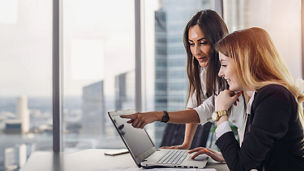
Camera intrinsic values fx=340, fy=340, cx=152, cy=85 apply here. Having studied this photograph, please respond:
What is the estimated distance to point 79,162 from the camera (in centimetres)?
145

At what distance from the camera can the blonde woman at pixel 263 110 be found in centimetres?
104

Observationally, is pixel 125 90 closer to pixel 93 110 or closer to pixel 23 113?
pixel 93 110

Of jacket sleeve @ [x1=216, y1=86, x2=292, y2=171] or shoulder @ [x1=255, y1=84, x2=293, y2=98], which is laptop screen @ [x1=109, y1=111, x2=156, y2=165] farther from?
shoulder @ [x1=255, y1=84, x2=293, y2=98]

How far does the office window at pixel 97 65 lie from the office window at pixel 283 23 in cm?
121

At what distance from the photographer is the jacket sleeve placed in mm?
1035

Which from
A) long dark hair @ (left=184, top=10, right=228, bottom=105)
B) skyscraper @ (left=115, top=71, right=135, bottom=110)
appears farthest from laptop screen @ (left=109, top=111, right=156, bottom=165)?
skyscraper @ (left=115, top=71, right=135, bottom=110)

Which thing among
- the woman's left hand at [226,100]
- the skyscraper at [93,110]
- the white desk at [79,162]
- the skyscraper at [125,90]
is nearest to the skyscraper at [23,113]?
the skyscraper at [93,110]

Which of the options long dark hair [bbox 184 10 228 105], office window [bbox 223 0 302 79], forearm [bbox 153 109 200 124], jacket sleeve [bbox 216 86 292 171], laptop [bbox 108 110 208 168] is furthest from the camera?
office window [bbox 223 0 302 79]

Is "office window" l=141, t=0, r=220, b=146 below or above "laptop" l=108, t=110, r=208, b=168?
above

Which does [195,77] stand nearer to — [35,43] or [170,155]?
[170,155]

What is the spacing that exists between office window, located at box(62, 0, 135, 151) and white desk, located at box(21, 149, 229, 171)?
1674 millimetres

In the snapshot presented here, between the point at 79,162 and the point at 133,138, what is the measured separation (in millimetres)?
268

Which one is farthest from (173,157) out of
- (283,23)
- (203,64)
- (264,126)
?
(283,23)

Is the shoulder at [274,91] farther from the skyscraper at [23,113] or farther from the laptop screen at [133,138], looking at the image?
the skyscraper at [23,113]
